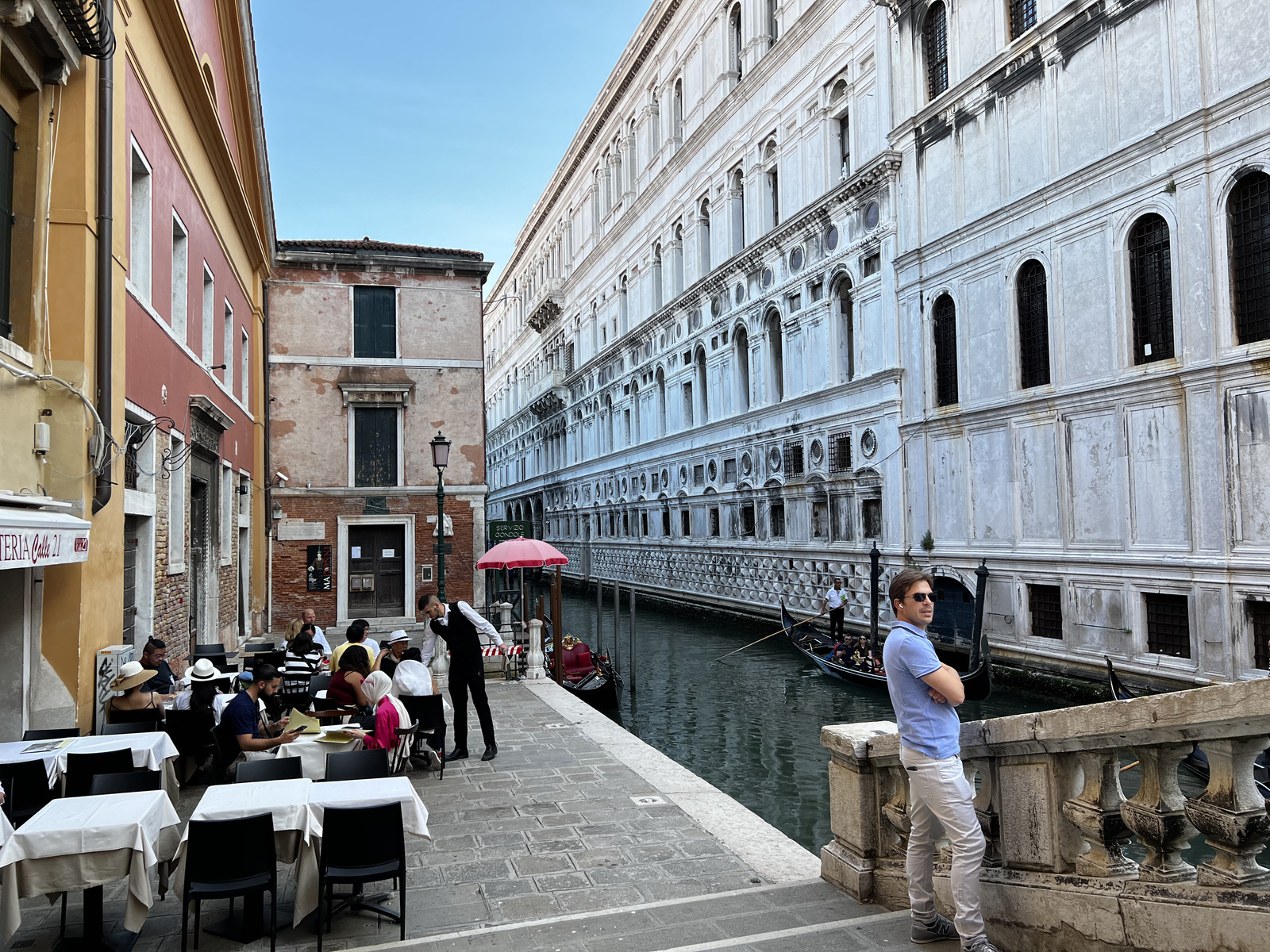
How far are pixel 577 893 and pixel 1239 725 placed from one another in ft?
10.9

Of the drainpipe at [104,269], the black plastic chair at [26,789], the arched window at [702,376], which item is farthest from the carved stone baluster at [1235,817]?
the arched window at [702,376]

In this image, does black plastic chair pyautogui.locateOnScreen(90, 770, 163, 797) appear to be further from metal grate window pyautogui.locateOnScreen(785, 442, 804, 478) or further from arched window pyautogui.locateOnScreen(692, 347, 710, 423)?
arched window pyautogui.locateOnScreen(692, 347, 710, 423)

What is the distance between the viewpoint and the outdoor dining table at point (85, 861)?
13.1 ft

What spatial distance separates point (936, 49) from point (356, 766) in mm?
18886

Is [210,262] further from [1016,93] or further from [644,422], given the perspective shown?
[644,422]

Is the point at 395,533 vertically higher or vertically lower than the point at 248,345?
lower

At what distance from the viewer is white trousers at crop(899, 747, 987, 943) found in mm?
3508

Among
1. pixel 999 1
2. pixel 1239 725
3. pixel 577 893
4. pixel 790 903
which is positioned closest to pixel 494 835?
pixel 577 893

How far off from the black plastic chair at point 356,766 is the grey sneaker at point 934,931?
118 inches

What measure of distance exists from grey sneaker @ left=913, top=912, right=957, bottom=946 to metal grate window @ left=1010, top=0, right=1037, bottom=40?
16.6 m

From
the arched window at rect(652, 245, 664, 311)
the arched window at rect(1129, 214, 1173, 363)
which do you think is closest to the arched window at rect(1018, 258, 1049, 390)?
the arched window at rect(1129, 214, 1173, 363)

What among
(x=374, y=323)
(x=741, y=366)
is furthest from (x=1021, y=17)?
(x=374, y=323)

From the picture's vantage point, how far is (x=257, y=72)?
1543cm

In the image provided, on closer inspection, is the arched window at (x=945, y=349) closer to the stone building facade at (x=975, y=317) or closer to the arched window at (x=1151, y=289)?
the stone building facade at (x=975, y=317)
